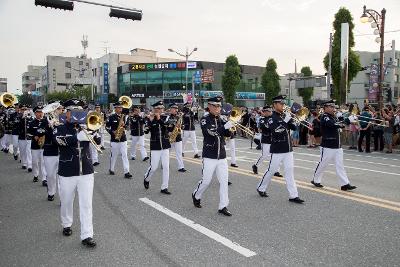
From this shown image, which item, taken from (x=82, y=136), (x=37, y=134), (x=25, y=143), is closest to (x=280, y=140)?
(x=82, y=136)

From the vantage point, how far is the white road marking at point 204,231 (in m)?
5.02

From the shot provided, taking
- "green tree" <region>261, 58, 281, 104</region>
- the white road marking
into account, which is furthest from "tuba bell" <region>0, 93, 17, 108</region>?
"green tree" <region>261, 58, 281, 104</region>

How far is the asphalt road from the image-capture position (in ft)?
15.8

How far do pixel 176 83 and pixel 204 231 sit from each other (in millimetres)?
58200

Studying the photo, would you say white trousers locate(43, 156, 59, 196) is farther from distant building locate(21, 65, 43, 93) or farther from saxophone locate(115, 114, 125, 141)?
distant building locate(21, 65, 43, 93)

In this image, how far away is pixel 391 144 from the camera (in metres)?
16.7

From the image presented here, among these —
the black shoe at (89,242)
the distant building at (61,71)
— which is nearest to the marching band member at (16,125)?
the black shoe at (89,242)

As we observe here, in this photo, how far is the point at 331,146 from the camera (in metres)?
8.65

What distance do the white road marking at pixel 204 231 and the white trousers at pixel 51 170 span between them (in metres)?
2.10

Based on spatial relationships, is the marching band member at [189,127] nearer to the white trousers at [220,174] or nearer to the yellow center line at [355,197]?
the yellow center line at [355,197]

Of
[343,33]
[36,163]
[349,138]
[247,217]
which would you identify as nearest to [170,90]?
[343,33]

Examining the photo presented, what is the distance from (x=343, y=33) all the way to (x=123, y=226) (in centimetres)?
2119

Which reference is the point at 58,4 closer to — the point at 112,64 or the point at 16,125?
the point at 16,125

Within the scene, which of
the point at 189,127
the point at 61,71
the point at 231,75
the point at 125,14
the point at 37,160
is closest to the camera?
the point at 37,160
